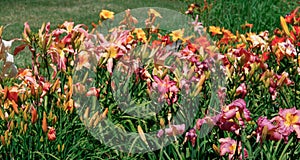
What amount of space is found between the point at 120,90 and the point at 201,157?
80 cm

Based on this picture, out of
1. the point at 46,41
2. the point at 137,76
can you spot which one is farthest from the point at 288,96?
the point at 46,41

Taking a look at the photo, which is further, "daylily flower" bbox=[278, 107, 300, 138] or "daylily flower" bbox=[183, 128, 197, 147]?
"daylily flower" bbox=[183, 128, 197, 147]

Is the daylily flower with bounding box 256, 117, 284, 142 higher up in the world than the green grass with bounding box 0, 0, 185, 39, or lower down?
higher up

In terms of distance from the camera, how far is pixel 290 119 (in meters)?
2.25

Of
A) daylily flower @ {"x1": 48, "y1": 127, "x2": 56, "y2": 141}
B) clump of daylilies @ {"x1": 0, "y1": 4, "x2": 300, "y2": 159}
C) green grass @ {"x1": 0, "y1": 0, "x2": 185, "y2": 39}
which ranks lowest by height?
green grass @ {"x1": 0, "y1": 0, "x2": 185, "y2": 39}

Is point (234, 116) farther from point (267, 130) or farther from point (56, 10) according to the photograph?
point (56, 10)

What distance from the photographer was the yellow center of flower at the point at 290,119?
87.9 inches

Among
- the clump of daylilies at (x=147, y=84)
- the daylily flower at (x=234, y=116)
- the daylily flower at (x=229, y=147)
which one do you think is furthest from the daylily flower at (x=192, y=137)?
the daylily flower at (x=234, y=116)

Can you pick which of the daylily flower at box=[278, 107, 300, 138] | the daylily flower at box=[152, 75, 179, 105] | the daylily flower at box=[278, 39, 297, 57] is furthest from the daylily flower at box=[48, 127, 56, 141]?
the daylily flower at box=[278, 39, 297, 57]

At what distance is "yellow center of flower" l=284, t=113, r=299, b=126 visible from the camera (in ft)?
7.32

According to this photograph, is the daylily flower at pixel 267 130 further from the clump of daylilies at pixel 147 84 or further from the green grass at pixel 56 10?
the green grass at pixel 56 10

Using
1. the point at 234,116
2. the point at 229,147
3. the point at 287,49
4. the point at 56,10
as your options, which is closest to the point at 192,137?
the point at 229,147

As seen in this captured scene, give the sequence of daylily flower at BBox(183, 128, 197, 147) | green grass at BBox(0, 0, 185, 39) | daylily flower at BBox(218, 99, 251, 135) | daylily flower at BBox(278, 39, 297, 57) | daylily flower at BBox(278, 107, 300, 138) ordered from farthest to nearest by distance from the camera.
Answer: green grass at BBox(0, 0, 185, 39) → daylily flower at BBox(278, 39, 297, 57) → daylily flower at BBox(183, 128, 197, 147) → daylily flower at BBox(278, 107, 300, 138) → daylily flower at BBox(218, 99, 251, 135)

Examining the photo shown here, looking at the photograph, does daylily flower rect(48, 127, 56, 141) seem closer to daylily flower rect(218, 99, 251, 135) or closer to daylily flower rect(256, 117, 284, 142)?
daylily flower rect(218, 99, 251, 135)
